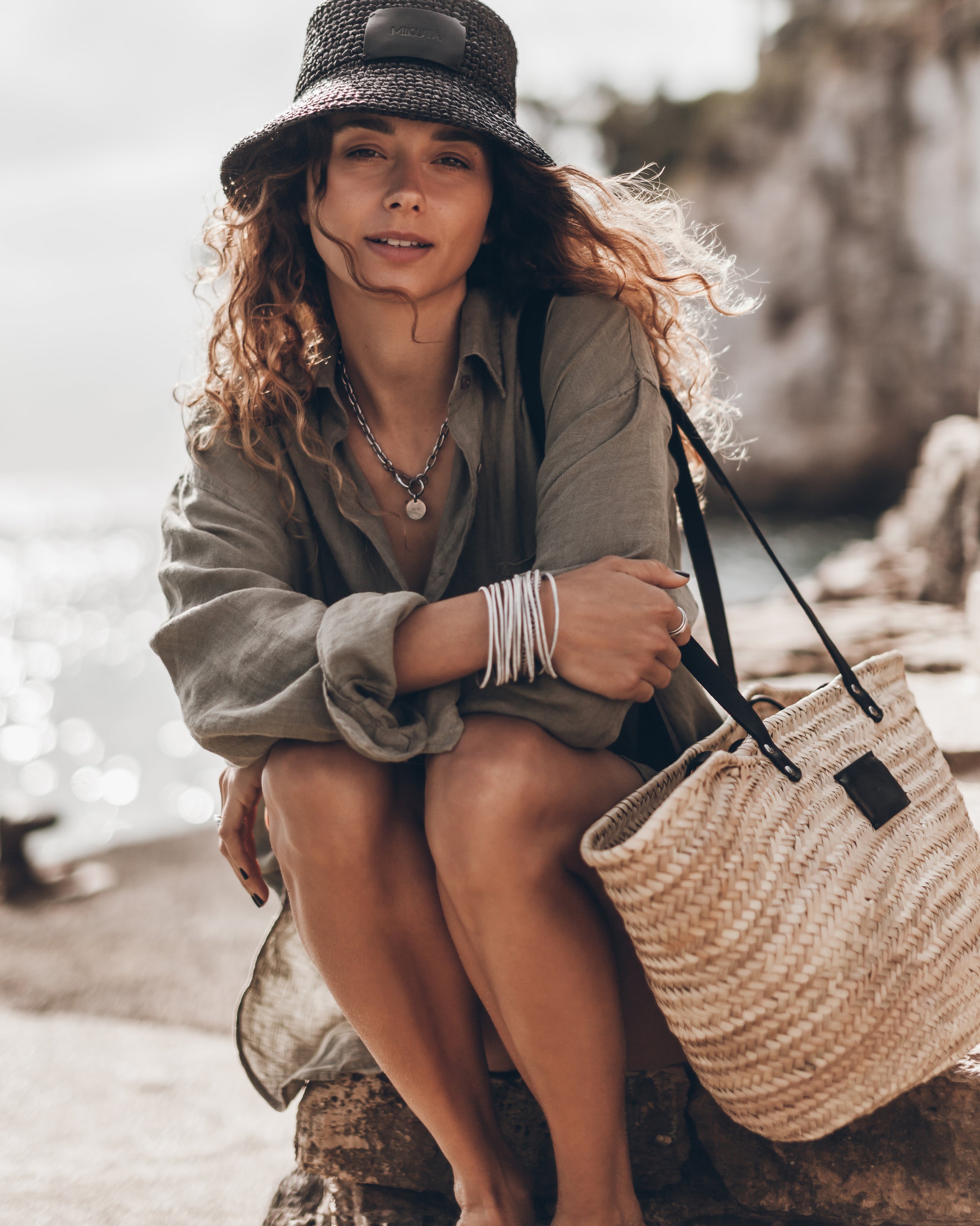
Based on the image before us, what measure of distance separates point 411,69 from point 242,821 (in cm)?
118

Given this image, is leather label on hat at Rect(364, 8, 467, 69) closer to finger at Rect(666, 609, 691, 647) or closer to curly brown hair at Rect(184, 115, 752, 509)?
curly brown hair at Rect(184, 115, 752, 509)

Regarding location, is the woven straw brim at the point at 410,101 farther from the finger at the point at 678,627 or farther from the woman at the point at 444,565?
the finger at the point at 678,627

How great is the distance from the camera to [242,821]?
64.5 inches

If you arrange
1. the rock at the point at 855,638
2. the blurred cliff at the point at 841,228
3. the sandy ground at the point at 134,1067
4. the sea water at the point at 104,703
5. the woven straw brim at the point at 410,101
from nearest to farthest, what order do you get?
the woven straw brim at the point at 410,101
the sandy ground at the point at 134,1067
the rock at the point at 855,638
the sea water at the point at 104,703
the blurred cliff at the point at 841,228

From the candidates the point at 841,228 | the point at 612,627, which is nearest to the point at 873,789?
the point at 612,627


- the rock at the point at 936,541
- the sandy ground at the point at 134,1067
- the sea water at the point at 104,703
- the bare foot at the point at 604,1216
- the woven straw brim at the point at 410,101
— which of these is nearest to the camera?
the bare foot at the point at 604,1216

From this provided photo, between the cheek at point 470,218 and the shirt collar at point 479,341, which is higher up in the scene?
the cheek at point 470,218

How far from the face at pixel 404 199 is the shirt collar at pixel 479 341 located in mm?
90

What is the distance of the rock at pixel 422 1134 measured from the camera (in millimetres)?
1639

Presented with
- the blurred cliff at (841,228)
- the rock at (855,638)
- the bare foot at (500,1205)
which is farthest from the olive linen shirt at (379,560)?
the blurred cliff at (841,228)

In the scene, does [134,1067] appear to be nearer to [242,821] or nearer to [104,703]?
[242,821]

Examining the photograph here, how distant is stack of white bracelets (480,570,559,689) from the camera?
4.57 feet

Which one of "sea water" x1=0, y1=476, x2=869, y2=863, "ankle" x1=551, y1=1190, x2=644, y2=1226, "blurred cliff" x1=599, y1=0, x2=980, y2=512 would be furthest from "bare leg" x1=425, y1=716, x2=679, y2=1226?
"blurred cliff" x1=599, y1=0, x2=980, y2=512

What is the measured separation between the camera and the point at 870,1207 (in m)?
1.50
